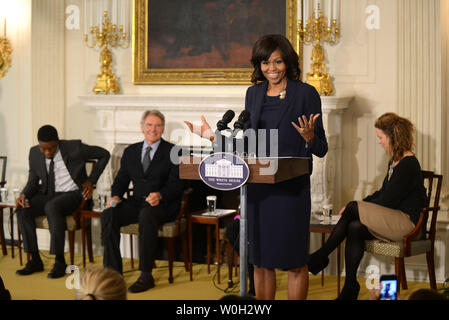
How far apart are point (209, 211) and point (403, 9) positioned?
2514 millimetres

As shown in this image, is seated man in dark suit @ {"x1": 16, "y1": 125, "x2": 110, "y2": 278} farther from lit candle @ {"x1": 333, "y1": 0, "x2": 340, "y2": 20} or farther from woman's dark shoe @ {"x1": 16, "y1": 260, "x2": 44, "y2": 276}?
lit candle @ {"x1": 333, "y1": 0, "x2": 340, "y2": 20}

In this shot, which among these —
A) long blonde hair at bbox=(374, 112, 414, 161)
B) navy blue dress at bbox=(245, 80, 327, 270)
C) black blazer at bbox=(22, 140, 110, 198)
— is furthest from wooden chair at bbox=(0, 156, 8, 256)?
navy blue dress at bbox=(245, 80, 327, 270)

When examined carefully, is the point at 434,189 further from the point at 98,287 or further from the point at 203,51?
the point at 98,287

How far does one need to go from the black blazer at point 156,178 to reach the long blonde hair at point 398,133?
1.84 meters

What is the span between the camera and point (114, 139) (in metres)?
6.66

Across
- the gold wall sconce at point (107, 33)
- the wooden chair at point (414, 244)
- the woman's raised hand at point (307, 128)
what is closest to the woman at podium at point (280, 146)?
the woman's raised hand at point (307, 128)

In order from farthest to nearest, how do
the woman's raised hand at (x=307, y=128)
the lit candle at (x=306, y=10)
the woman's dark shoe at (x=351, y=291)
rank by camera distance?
the lit candle at (x=306, y=10), the woman's dark shoe at (x=351, y=291), the woman's raised hand at (x=307, y=128)

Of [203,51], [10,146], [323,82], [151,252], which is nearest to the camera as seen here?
[151,252]

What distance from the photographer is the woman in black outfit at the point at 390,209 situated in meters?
4.81

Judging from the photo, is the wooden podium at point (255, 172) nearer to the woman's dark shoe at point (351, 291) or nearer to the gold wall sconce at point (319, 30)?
the woman's dark shoe at point (351, 291)

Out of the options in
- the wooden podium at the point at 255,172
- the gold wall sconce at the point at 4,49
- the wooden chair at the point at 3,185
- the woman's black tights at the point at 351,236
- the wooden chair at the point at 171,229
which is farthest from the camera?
the gold wall sconce at the point at 4,49

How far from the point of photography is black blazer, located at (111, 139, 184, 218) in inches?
223

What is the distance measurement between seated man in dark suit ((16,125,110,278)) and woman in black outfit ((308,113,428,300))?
2.41 metres
